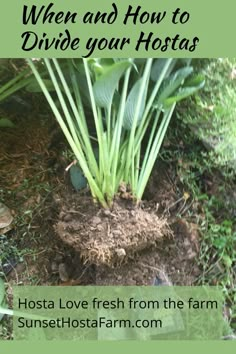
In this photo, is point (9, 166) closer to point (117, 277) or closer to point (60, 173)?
point (60, 173)

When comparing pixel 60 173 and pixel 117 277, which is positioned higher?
pixel 60 173

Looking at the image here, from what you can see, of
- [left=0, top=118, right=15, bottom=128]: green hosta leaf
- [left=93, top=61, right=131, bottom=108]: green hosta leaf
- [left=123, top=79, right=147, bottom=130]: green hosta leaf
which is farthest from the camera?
[left=0, top=118, right=15, bottom=128]: green hosta leaf

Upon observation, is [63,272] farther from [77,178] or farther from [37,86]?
[37,86]

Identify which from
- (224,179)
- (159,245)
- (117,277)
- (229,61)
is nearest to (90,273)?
(117,277)

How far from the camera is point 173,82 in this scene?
109cm

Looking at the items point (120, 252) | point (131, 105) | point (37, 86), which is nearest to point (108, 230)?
point (120, 252)

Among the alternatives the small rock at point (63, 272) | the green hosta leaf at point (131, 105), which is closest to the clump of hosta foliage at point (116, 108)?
the green hosta leaf at point (131, 105)

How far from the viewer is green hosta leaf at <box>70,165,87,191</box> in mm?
1142

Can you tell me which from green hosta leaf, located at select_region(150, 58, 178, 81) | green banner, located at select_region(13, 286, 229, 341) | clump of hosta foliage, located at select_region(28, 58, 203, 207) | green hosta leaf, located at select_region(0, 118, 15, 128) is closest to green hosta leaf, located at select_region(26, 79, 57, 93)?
clump of hosta foliage, located at select_region(28, 58, 203, 207)

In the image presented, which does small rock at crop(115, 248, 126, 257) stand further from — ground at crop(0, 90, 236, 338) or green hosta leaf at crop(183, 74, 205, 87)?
green hosta leaf at crop(183, 74, 205, 87)

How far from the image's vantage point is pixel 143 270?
1.09 meters

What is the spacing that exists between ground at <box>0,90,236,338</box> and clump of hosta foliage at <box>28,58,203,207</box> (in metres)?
0.08

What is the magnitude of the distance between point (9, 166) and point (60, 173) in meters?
0.15

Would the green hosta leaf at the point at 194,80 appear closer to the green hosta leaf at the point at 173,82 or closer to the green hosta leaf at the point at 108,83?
the green hosta leaf at the point at 173,82
